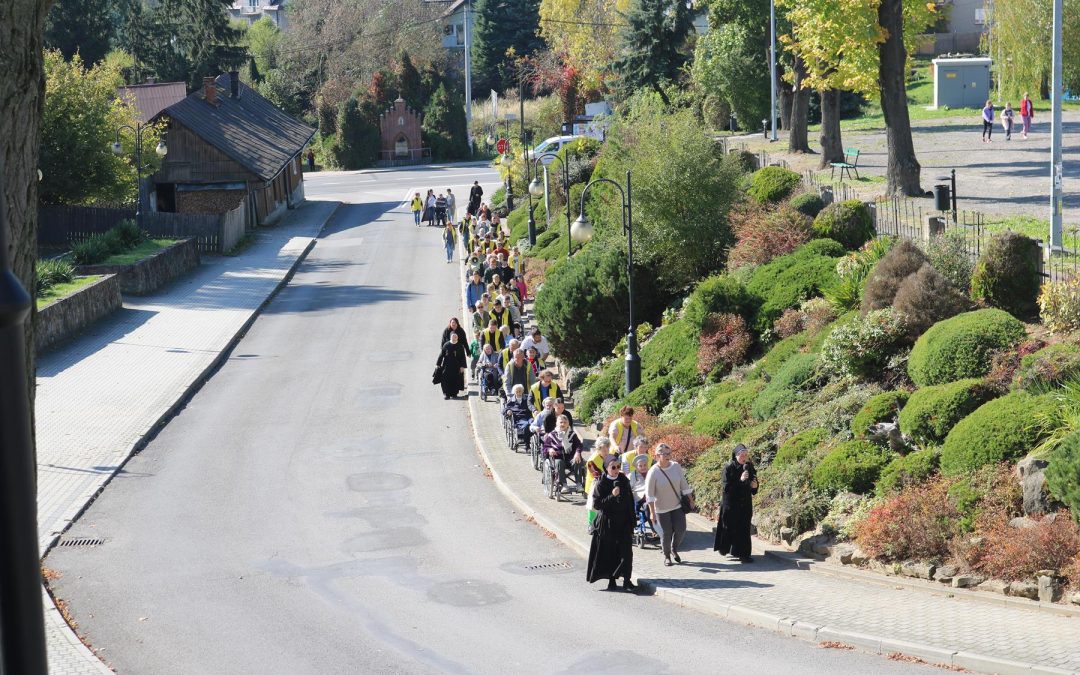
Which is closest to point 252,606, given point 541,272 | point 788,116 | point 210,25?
point 541,272

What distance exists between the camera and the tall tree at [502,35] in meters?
101

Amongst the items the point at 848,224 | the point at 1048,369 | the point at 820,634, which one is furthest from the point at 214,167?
the point at 820,634

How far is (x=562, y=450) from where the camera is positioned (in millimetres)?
19547

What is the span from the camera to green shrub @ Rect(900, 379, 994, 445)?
16688 millimetres

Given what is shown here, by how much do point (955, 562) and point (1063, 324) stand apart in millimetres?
5224

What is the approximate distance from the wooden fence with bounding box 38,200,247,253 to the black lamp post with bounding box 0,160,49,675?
145ft

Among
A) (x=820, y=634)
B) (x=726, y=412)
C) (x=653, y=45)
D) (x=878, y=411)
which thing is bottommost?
(x=820, y=634)

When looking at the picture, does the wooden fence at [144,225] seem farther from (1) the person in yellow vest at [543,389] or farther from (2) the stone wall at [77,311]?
(1) the person in yellow vest at [543,389]

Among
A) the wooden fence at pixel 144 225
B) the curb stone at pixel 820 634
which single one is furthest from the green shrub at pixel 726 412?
the wooden fence at pixel 144 225

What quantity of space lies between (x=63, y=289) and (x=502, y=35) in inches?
2779

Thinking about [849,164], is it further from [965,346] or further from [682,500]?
[682,500]

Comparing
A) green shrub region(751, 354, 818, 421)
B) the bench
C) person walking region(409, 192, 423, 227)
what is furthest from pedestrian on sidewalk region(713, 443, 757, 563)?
person walking region(409, 192, 423, 227)

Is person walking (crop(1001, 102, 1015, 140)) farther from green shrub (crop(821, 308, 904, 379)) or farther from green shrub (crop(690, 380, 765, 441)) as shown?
green shrub (crop(821, 308, 904, 379))

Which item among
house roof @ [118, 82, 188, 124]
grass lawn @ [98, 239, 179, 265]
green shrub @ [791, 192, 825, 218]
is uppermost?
house roof @ [118, 82, 188, 124]
